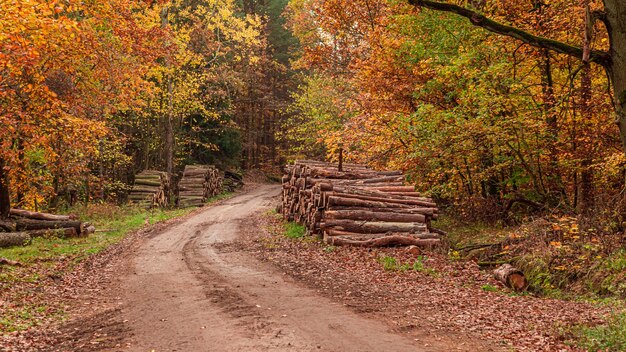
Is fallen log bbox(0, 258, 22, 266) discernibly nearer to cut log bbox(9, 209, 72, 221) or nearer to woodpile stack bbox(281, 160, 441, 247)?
cut log bbox(9, 209, 72, 221)

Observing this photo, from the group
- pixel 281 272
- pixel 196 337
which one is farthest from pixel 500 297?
pixel 196 337

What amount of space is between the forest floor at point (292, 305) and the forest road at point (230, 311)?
1.0 inches

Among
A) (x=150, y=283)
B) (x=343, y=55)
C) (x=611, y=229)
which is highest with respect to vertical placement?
(x=343, y=55)

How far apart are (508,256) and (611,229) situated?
2.45 m

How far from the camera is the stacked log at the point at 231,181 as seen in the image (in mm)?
38812

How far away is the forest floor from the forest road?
0.08ft

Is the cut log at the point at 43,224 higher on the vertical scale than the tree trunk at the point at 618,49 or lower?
lower

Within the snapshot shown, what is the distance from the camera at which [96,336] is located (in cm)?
789

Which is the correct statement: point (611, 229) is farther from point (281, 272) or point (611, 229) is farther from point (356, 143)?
point (356, 143)

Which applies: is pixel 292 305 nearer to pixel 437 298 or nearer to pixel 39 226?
pixel 437 298

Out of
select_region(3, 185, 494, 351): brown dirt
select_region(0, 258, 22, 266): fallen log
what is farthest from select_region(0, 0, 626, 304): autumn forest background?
select_region(3, 185, 494, 351): brown dirt

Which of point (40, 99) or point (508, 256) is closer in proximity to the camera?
point (508, 256)

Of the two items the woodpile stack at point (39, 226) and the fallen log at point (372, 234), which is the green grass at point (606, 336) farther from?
the woodpile stack at point (39, 226)

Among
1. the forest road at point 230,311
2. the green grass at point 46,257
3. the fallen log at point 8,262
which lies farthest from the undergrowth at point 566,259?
the fallen log at point 8,262
